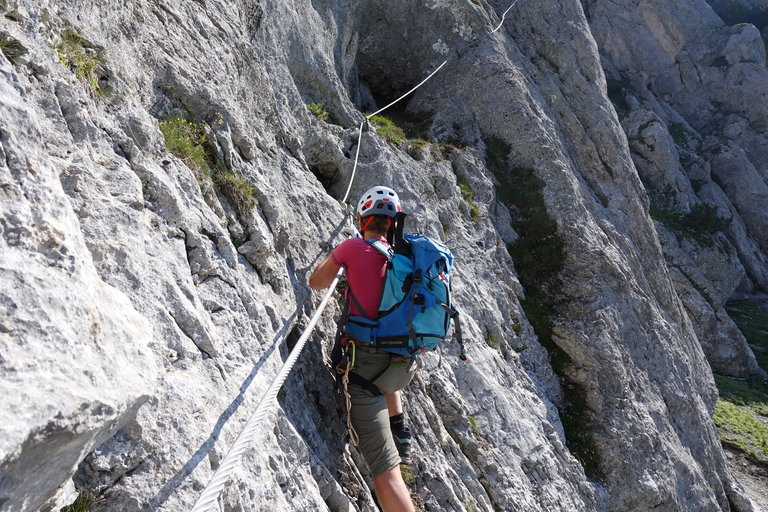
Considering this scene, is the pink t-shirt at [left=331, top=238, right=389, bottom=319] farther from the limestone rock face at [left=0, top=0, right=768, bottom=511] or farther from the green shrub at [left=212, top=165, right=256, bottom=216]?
the green shrub at [left=212, top=165, right=256, bottom=216]

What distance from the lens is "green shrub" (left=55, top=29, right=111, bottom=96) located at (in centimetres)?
512

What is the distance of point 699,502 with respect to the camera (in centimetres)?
1294

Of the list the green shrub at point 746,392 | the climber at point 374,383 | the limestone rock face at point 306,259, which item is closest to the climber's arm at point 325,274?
the climber at point 374,383

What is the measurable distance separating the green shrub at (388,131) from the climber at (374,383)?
24.1 feet

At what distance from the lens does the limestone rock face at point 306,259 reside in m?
3.08

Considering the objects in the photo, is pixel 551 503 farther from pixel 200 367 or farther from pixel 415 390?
pixel 200 367

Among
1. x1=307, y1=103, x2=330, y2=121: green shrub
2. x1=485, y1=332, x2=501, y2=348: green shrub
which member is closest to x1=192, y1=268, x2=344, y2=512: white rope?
x1=485, y1=332, x2=501, y2=348: green shrub

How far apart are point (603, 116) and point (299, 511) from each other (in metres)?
19.5

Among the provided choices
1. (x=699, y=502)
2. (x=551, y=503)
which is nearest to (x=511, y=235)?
(x=551, y=503)

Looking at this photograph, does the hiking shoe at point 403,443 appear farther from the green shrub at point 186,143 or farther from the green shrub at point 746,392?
the green shrub at point 746,392

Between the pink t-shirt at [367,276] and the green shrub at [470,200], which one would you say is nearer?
the pink t-shirt at [367,276]

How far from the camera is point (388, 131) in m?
13.8

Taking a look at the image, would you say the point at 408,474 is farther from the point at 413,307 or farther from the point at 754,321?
the point at 754,321

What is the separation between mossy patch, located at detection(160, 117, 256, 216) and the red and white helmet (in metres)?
1.56
